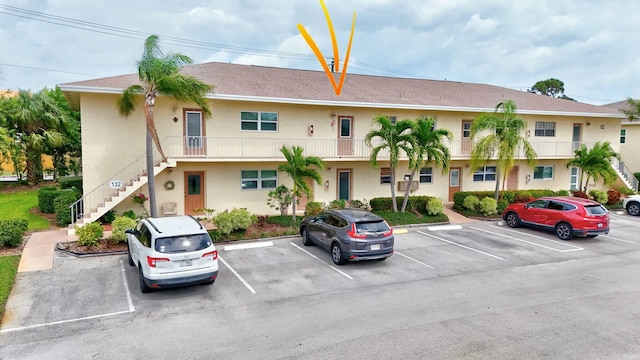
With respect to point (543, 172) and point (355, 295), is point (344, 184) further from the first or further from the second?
point (543, 172)

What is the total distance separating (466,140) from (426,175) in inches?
122

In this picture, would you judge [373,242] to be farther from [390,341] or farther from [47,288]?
[47,288]

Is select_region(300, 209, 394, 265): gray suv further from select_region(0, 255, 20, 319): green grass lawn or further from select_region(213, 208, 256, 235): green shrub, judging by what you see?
select_region(0, 255, 20, 319): green grass lawn

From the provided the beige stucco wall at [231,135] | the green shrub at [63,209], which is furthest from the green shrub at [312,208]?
the green shrub at [63,209]

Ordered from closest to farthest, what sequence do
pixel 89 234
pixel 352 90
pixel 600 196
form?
pixel 89 234
pixel 352 90
pixel 600 196

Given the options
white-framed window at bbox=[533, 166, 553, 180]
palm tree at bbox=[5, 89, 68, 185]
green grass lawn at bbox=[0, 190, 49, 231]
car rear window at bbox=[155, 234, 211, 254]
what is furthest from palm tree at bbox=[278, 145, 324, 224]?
palm tree at bbox=[5, 89, 68, 185]

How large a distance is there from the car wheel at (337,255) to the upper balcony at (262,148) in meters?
6.89

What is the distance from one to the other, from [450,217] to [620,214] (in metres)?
10.2

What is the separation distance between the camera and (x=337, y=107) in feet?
66.2

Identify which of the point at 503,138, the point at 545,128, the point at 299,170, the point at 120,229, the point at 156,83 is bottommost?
the point at 120,229

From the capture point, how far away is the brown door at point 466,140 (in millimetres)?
22328

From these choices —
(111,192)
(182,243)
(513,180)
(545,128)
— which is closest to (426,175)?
(513,180)

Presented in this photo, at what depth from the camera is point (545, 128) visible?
2502cm

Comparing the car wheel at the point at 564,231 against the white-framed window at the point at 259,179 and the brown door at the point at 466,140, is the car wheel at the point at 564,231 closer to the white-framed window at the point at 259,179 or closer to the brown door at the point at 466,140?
the brown door at the point at 466,140
